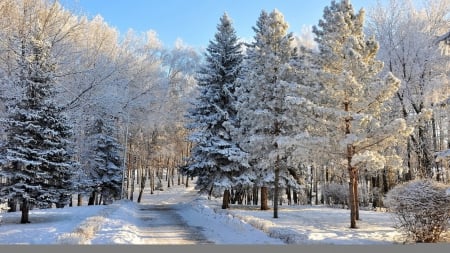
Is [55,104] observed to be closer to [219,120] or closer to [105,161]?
[219,120]

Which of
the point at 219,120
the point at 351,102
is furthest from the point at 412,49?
the point at 219,120

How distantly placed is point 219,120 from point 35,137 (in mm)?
9904

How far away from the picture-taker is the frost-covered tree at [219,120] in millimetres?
22859

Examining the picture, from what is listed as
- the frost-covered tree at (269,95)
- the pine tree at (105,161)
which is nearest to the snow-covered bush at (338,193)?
the frost-covered tree at (269,95)

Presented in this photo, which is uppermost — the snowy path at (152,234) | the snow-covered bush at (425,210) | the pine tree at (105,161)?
the pine tree at (105,161)

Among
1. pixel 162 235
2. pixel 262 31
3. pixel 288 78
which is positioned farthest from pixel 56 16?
pixel 162 235

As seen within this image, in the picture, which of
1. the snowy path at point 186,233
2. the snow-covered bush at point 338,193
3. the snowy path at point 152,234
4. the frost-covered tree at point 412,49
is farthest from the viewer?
the snow-covered bush at point 338,193

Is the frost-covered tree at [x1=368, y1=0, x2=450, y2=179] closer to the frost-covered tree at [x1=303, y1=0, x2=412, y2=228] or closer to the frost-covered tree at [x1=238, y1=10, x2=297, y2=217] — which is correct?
the frost-covered tree at [x1=238, y1=10, x2=297, y2=217]

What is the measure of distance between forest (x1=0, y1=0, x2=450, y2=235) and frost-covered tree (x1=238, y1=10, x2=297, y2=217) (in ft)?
0.22

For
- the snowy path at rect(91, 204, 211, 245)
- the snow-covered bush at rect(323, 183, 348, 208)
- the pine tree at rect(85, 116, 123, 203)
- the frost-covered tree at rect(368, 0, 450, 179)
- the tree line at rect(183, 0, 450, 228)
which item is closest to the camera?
the snowy path at rect(91, 204, 211, 245)

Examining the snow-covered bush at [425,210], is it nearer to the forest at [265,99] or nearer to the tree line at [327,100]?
the tree line at [327,100]

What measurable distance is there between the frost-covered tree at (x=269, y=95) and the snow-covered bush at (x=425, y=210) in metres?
8.32

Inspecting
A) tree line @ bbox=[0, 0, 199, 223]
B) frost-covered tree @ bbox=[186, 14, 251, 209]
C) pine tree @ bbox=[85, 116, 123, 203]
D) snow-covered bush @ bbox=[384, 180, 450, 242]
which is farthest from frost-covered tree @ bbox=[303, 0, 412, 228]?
pine tree @ bbox=[85, 116, 123, 203]

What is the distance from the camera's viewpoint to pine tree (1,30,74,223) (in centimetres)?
1767
